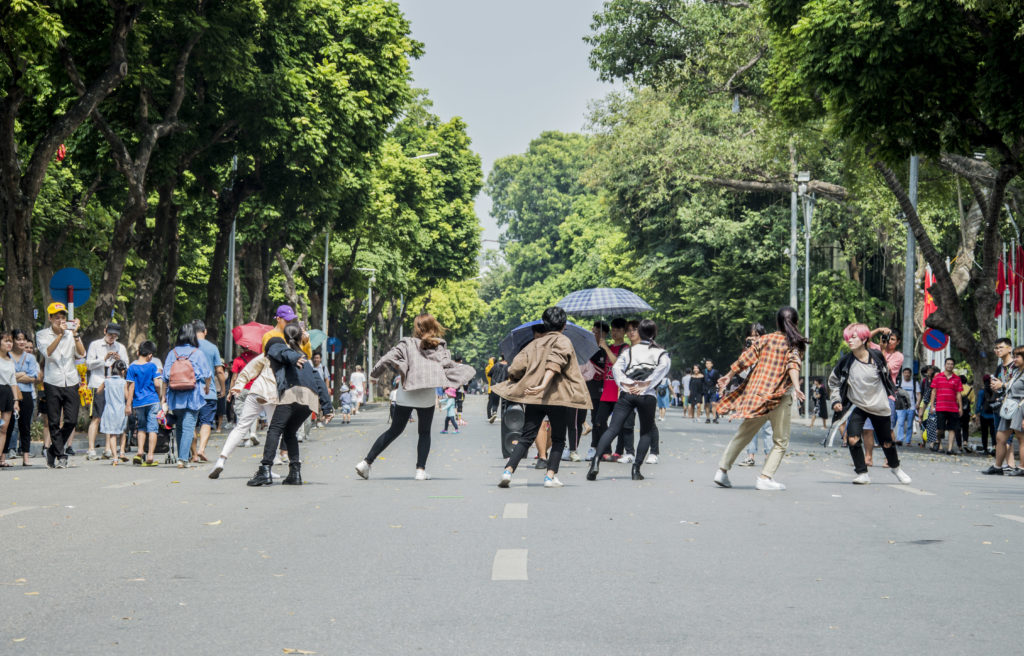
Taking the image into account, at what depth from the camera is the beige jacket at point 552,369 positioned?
13.5 meters

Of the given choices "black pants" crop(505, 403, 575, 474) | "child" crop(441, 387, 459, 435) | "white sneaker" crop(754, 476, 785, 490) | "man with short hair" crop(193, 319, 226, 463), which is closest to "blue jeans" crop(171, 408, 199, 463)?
"man with short hair" crop(193, 319, 226, 463)

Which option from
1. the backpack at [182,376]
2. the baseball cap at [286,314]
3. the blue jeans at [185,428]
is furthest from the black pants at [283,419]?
the blue jeans at [185,428]

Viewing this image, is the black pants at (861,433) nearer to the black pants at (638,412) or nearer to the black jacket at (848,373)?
the black jacket at (848,373)

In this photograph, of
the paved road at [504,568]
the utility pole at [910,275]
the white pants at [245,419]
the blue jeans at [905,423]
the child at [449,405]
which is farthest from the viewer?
the utility pole at [910,275]

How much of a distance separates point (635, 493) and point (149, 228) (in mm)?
16948

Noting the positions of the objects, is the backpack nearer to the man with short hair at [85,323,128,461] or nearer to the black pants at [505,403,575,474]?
the man with short hair at [85,323,128,461]

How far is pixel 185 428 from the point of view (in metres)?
17.0

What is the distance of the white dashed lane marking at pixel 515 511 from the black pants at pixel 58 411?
7469 mm

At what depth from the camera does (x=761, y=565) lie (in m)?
8.02

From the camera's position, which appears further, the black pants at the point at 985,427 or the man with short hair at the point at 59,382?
the black pants at the point at 985,427

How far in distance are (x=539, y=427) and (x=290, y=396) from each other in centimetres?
247

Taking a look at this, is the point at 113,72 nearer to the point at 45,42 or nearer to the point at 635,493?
the point at 45,42

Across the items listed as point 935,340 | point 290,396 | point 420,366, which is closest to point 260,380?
point 290,396

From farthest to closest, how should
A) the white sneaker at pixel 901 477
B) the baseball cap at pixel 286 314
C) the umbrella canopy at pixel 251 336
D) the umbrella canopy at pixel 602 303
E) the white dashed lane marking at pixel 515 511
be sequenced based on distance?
1. the umbrella canopy at pixel 602 303
2. the umbrella canopy at pixel 251 336
3. the white sneaker at pixel 901 477
4. the baseball cap at pixel 286 314
5. the white dashed lane marking at pixel 515 511
